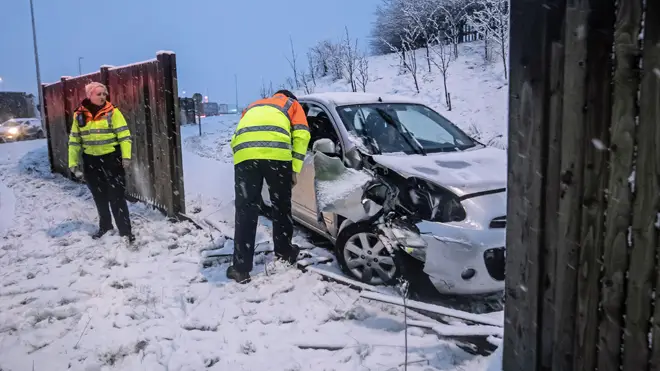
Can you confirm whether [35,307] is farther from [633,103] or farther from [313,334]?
[633,103]

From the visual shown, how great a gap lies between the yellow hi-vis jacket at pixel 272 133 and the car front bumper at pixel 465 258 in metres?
1.53

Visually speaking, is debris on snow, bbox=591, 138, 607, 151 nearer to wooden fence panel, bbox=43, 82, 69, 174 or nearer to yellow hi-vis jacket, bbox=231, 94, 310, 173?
yellow hi-vis jacket, bbox=231, 94, 310, 173

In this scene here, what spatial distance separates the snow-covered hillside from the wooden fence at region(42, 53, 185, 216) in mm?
7164

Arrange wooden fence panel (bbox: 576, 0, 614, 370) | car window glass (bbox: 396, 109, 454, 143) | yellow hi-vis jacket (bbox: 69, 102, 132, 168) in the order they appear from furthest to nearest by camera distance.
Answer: yellow hi-vis jacket (bbox: 69, 102, 132, 168)
car window glass (bbox: 396, 109, 454, 143)
wooden fence panel (bbox: 576, 0, 614, 370)

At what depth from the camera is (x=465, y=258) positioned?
3.50 meters

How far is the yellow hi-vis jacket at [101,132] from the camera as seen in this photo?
5.50 meters

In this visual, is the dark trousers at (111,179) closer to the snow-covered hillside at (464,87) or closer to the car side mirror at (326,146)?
the car side mirror at (326,146)

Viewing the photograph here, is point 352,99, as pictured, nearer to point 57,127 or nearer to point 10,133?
point 57,127

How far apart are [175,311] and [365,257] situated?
1676mm

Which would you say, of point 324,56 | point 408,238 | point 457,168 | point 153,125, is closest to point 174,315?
point 408,238

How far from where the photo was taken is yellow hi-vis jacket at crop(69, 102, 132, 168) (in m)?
5.50

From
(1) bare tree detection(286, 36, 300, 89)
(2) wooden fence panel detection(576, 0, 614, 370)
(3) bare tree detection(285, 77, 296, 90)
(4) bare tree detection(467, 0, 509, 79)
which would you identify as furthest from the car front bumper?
(3) bare tree detection(285, 77, 296, 90)

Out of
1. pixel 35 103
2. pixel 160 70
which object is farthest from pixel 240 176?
pixel 35 103

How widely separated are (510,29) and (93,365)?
3.11m
